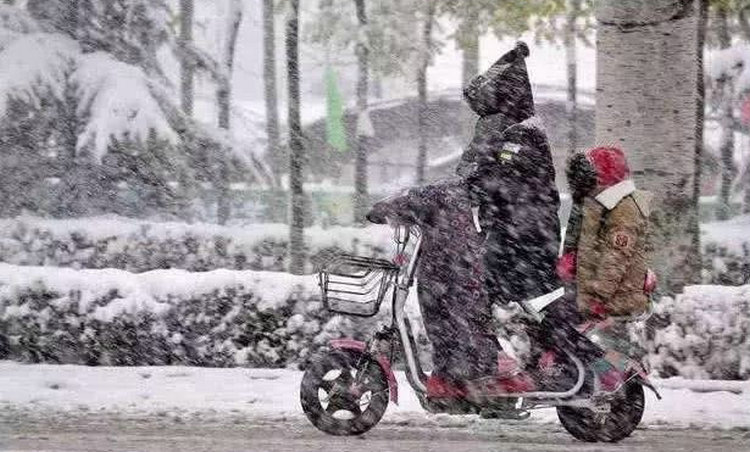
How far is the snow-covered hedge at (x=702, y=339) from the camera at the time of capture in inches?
324

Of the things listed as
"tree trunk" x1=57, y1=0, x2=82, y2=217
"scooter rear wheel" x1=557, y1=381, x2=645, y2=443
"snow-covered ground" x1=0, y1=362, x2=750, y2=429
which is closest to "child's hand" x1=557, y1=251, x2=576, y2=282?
"scooter rear wheel" x1=557, y1=381, x2=645, y2=443

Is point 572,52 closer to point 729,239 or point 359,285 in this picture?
point 729,239

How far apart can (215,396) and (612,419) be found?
2.54 meters

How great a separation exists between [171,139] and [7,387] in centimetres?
512

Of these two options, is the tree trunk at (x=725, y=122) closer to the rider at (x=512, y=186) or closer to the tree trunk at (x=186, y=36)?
the tree trunk at (x=186, y=36)

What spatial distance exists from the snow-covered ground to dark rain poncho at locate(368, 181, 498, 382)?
910 millimetres

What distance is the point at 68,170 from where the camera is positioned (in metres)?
13.9

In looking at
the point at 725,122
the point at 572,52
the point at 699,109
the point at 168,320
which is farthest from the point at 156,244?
the point at 725,122

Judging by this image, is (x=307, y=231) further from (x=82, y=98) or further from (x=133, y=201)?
(x=82, y=98)

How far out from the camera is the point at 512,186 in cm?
603

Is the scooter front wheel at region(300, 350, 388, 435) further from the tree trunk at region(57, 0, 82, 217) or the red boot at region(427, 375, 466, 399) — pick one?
the tree trunk at region(57, 0, 82, 217)

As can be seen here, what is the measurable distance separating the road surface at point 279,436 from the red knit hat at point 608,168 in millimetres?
1346

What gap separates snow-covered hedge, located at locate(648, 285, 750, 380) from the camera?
8.22 meters

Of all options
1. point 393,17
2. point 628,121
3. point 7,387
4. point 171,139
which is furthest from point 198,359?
point 393,17
